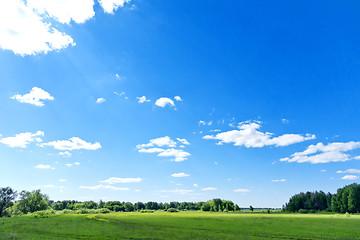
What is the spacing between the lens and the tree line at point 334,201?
484ft

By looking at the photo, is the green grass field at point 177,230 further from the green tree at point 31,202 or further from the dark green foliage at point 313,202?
the dark green foliage at point 313,202

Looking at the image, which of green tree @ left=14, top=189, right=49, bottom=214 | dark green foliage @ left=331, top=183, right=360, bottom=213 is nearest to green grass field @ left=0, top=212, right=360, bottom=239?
green tree @ left=14, top=189, right=49, bottom=214

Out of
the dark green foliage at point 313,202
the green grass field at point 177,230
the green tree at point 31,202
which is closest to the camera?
the green grass field at point 177,230

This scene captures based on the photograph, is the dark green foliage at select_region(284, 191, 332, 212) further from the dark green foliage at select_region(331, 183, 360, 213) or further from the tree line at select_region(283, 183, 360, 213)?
the dark green foliage at select_region(331, 183, 360, 213)

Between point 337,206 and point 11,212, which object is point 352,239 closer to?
point 337,206

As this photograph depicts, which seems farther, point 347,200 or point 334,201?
point 334,201

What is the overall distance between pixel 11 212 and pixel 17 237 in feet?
374

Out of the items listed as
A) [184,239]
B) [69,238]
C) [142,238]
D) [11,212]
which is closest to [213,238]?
[184,239]

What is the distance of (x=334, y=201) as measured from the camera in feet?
539

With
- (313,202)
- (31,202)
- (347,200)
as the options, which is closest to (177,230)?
(31,202)

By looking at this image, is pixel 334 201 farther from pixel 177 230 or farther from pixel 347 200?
pixel 177 230

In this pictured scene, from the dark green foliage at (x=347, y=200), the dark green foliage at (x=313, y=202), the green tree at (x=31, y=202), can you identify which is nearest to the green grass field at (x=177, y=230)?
the green tree at (x=31, y=202)

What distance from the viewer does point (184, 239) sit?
4328 centimetres

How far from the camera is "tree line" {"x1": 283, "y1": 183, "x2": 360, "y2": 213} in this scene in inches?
5802
